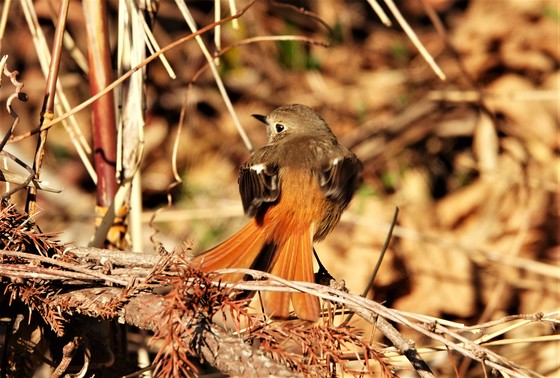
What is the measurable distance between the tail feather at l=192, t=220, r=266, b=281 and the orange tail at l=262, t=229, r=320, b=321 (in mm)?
87

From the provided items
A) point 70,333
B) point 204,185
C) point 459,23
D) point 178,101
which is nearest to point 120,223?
point 70,333

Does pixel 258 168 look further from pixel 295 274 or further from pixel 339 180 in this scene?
pixel 295 274

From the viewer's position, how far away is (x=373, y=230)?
198 inches

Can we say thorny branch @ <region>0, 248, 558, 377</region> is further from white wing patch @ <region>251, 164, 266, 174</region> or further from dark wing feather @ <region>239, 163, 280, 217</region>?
white wing patch @ <region>251, 164, 266, 174</region>

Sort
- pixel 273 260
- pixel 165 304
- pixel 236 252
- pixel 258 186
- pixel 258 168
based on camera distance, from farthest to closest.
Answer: pixel 258 168 → pixel 258 186 → pixel 273 260 → pixel 236 252 → pixel 165 304

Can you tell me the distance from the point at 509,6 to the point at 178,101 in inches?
108

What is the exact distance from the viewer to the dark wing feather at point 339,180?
10.3ft

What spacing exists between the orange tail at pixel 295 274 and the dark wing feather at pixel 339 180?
0.94 ft

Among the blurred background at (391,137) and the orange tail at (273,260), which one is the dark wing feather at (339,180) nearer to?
the orange tail at (273,260)

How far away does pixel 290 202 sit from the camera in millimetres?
3049

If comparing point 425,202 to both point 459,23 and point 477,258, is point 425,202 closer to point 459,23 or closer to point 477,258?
point 477,258

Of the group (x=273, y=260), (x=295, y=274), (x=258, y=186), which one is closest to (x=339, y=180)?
(x=258, y=186)

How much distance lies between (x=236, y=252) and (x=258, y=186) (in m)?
0.62

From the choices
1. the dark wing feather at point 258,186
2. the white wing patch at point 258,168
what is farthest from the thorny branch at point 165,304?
the white wing patch at point 258,168
